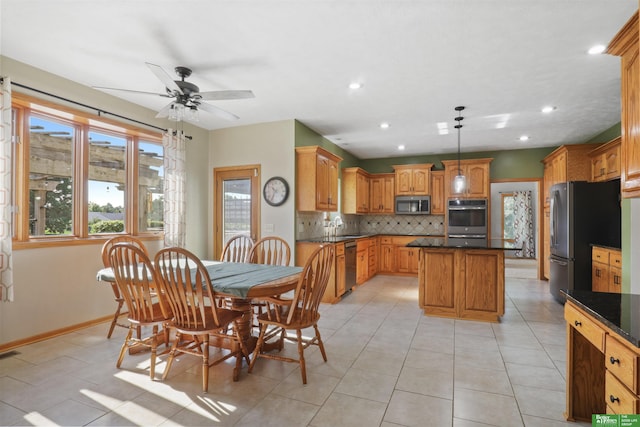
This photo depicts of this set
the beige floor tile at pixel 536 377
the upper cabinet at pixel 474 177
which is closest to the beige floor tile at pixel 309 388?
the beige floor tile at pixel 536 377

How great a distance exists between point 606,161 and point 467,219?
92.2 inches

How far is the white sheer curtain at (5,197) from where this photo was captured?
2.76 m

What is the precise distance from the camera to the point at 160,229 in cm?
458

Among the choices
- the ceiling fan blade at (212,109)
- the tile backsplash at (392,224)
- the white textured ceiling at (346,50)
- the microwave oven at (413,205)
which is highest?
the white textured ceiling at (346,50)

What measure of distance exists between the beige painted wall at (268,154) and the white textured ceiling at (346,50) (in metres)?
0.46

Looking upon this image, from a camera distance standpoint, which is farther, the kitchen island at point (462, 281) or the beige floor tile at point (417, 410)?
the kitchen island at point (462, 281)

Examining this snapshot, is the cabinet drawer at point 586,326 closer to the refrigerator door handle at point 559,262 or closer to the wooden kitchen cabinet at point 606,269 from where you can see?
the wooden kitchen cabinet at point 606,269

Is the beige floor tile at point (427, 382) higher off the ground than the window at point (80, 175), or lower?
lower

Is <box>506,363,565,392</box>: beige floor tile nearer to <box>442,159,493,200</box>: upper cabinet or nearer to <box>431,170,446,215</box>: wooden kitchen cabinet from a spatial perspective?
<box>442,159,493,200</box>: upper cabinet

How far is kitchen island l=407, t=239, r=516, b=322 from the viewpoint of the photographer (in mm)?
3812

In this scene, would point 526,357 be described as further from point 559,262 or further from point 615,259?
point 559,262

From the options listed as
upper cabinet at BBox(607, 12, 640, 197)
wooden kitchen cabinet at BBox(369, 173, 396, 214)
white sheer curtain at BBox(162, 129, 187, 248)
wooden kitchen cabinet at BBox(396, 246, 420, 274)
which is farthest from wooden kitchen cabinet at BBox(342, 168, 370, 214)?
upper cabinet at BBox(607, 12, 640, 197)

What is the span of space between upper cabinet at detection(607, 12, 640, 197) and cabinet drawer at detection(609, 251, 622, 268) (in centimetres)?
227

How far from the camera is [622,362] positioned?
129cm
